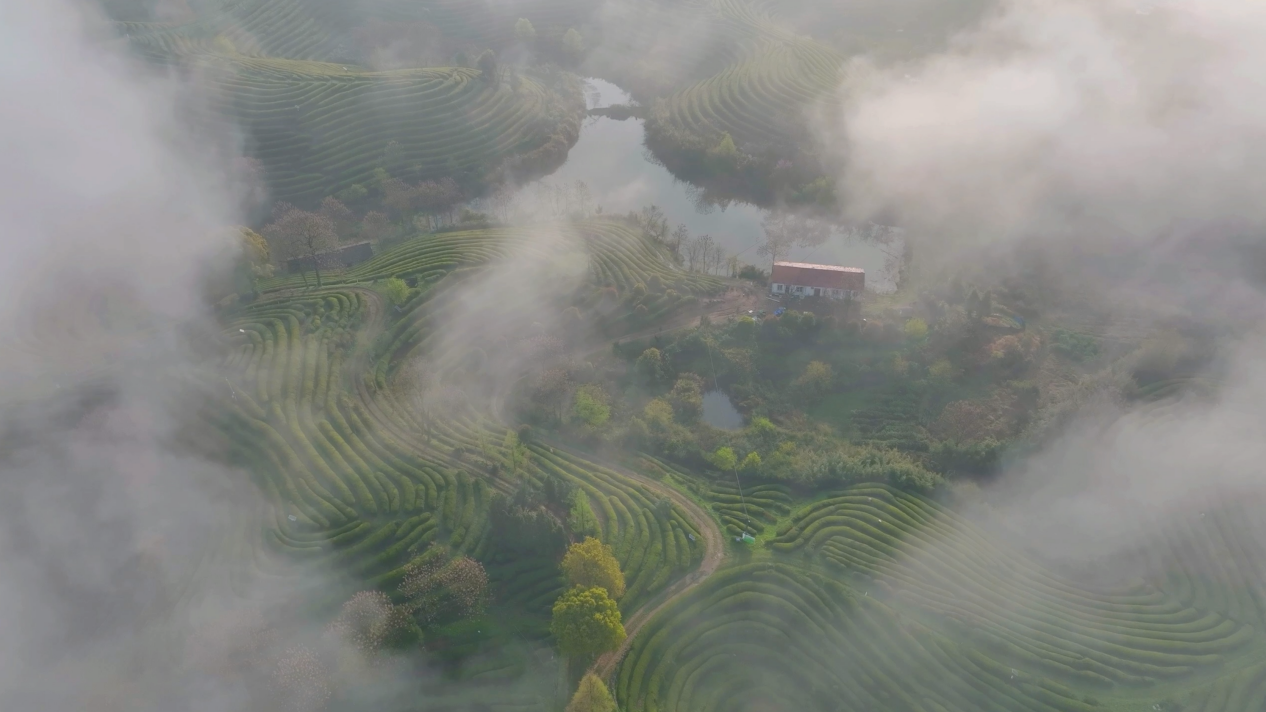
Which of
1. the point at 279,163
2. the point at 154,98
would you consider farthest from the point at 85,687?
the point at 154,98

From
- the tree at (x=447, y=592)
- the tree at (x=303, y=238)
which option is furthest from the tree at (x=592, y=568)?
the tree at (x=303, y=238)

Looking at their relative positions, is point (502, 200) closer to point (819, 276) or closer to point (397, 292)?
point (397, 292)

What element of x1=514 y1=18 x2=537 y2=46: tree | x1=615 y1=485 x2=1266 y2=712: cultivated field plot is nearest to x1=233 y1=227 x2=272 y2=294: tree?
x1=615 y1=485 x2=1266 y2=712: cultivated field plot

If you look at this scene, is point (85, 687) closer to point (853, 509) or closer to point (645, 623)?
point (645, 623)

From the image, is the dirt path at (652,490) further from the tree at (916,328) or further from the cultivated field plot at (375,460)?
the tree at (916,328)

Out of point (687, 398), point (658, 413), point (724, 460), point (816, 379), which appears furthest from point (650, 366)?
point (816, 379)
